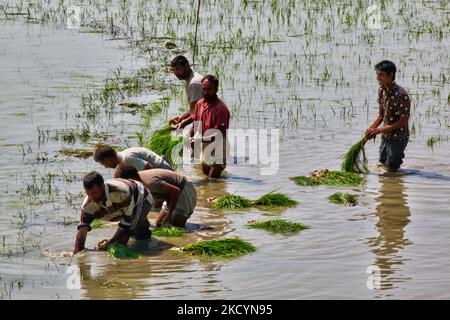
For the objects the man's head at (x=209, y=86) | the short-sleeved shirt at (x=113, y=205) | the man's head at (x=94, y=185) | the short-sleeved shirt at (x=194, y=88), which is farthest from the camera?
the short-sleeved shirt at (x=194, y=88)

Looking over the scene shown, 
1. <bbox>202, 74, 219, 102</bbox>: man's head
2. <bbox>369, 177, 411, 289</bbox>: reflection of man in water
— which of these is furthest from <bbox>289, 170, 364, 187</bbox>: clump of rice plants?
<bbox>202, 74, 219, 102</bbox>: man's head

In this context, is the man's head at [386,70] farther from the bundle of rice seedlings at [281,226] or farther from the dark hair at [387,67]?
the bundle of rice seedlings at [281,226]

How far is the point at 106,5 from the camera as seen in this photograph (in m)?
19.0

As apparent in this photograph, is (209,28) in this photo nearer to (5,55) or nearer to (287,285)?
(5,55)

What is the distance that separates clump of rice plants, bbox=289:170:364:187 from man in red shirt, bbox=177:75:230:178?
0.81 meters

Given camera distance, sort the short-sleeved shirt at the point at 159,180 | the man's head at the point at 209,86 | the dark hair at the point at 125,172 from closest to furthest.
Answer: the dark hair at the point at 125,172 → the short-sleeved shirt at the point at 159,180 → the man's head at the point at 209,86

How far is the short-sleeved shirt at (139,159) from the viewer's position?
8.71 meters

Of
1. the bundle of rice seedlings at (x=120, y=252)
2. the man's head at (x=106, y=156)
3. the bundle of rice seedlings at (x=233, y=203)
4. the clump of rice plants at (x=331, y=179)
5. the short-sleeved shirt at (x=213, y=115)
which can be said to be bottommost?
the bundle of rice seedlings at (x=120, y=252)

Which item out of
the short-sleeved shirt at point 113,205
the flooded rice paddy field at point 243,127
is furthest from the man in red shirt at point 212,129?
the short-sleeved shirt at point 113,205

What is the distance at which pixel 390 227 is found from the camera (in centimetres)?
877

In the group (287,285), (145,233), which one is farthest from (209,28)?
(287,285)

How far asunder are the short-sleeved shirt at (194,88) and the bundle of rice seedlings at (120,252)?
331 centimetres

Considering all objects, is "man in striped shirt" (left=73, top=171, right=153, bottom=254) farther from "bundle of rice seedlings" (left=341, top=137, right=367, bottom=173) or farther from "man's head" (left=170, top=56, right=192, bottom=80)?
"bundle of rice seedlings" (left=341, top=137, right=367, bottom=173)

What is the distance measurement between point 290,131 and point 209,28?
546cm
